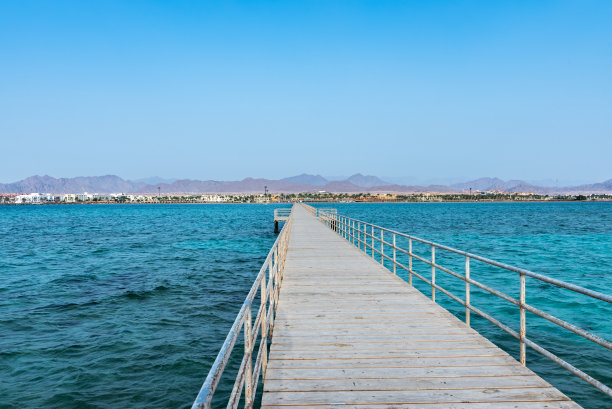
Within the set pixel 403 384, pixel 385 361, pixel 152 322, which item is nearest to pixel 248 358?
pixel 403 384

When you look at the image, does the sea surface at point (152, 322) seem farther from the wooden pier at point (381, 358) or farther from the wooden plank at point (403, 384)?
the wooden plank at point (403, 384)

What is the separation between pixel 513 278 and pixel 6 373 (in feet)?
61.0

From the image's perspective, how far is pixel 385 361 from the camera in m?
4.73

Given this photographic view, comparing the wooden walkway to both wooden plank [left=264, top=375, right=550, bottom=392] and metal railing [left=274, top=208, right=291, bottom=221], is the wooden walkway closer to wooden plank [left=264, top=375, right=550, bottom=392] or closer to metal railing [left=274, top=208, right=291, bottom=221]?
wooden plank [left=264, top=375, right=550, bottom=392]

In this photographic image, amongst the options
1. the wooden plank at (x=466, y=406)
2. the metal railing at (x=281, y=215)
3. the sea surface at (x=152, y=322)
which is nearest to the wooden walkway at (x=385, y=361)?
the wooden plank at (x=466, y=406)

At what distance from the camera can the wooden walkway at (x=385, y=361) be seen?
3836 mm

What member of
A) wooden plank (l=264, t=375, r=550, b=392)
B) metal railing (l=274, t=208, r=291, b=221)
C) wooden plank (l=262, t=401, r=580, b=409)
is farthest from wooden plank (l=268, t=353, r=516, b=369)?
metal railing (l=274, t=208, r=291, b=221)

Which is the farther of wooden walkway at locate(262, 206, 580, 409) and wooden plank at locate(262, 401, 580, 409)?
wooden walkway at locate(262, 206, 580, 409)

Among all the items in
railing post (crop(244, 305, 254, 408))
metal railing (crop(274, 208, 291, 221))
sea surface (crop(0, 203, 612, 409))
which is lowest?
sea surface (crop(0, 203, 612, 409))

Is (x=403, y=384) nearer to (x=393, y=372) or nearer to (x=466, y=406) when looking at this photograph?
(x=393, y=372)

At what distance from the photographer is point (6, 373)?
830 cm

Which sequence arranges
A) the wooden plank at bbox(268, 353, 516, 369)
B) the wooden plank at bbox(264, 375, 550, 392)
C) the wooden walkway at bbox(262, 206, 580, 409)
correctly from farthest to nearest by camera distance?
the wooden plank at bbox(268, 353, 516, 369) < the wooden plank at bbox(264, 375, 550, 392) < the wooden walkway at bbox(262, 206, 580, 409)

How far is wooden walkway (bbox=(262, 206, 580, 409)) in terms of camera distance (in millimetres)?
3836

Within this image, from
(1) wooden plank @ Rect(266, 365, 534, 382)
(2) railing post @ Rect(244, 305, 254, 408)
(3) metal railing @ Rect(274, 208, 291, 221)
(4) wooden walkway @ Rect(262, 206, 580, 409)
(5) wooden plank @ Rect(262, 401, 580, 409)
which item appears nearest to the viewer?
(2) railing post @ Rect(244, 305, 254, 408)
